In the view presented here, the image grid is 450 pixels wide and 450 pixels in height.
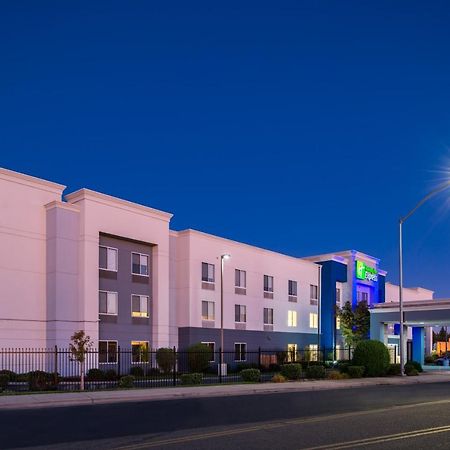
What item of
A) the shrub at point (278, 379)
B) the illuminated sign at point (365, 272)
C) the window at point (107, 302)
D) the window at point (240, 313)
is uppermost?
the illuminated sign at point (365, 272)

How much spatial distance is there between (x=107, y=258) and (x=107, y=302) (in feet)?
10.0

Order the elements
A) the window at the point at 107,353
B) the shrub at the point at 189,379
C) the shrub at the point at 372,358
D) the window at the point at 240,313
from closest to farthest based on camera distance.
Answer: the shrub at the point at 189,379
the shrub at the point at 372,358
the window at the point at 107,353
the window at the point at 240,313

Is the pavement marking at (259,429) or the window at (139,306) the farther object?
the window at (139,306)

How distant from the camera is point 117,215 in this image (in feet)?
144

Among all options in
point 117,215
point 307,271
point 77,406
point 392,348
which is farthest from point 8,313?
point 392,348

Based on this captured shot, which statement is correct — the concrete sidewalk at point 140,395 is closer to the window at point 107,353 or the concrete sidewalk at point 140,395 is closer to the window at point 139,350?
the window at point 107,353

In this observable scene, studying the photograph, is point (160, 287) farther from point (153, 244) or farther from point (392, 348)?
point (392, 348)

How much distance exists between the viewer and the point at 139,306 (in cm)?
4578

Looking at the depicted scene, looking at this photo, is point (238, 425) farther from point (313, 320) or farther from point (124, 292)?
point (313, 320)

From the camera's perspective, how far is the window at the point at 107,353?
136 ft

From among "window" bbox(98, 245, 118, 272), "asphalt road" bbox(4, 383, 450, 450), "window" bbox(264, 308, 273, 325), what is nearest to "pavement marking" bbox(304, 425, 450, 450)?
"asphalt road" bbox(4, 383, 450, 450)

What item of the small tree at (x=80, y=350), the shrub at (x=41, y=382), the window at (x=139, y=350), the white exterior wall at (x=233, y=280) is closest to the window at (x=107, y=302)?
the window at (x=139, y=350)

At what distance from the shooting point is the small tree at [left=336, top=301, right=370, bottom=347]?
6297 cm

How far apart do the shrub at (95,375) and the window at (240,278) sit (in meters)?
19.4
